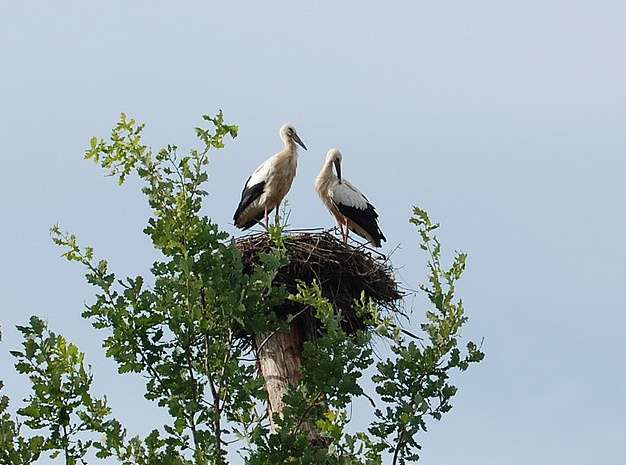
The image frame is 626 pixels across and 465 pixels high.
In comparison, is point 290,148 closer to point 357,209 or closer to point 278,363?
point 357,209

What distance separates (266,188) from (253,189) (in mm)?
151

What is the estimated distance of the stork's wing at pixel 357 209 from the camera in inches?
612

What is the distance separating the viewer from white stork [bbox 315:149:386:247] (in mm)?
15562

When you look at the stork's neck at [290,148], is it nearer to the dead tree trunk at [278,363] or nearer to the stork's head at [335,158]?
the stork's head at [335,158]

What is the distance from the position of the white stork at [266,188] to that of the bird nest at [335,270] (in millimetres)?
2569

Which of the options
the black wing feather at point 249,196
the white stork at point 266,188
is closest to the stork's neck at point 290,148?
the white stork at point 266,188

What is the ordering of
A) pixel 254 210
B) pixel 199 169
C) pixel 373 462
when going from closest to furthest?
pixel 373 462
pixel 199 169
pixel 254 210

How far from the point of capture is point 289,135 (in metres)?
16.0

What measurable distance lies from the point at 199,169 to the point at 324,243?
418 cm

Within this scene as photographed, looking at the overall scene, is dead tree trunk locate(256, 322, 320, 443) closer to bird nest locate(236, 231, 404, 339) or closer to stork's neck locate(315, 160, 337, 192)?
bird nest locate(236, 231, 404, 339)

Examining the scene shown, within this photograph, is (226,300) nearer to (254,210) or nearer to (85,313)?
(85,313)

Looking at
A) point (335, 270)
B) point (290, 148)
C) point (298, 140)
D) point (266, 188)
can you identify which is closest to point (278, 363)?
point (335, 270)

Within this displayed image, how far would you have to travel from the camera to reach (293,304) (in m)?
11.3

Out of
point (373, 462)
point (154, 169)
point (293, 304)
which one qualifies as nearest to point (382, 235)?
point (293, 304)
